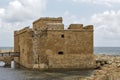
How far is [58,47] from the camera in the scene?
30.2 meters

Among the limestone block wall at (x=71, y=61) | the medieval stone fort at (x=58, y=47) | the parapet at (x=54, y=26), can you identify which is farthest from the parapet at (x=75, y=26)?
the limestone block wall at (x=71, y=61)

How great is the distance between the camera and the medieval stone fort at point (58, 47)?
30.0 meters

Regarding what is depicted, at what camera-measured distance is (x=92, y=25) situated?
31.1 metres

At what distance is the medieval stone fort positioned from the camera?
3005 cm

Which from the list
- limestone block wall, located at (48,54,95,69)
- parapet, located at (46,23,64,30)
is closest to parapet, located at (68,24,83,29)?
parapet, located at (46,23,64,30)

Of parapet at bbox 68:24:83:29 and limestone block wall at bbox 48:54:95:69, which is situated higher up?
parapet at bbox 68:24:83:29

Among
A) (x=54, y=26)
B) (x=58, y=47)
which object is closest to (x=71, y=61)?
(x=58, y=47)

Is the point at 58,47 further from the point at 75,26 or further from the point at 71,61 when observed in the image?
the point at 75,26

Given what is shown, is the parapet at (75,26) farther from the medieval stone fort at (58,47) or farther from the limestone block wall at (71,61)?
the limestone block wall at (71,61)

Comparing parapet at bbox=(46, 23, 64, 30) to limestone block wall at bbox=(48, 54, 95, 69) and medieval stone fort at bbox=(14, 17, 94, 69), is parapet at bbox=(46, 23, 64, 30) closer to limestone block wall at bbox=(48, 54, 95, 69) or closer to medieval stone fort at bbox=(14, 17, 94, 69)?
medieval stone fort at bbox=(14, 17, 94, 69)

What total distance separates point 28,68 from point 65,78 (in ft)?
24.3

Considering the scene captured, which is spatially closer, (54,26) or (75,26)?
(54,26)

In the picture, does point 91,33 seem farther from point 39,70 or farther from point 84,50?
point 39,70

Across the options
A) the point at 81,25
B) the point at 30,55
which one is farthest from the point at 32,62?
the point at 81,25
